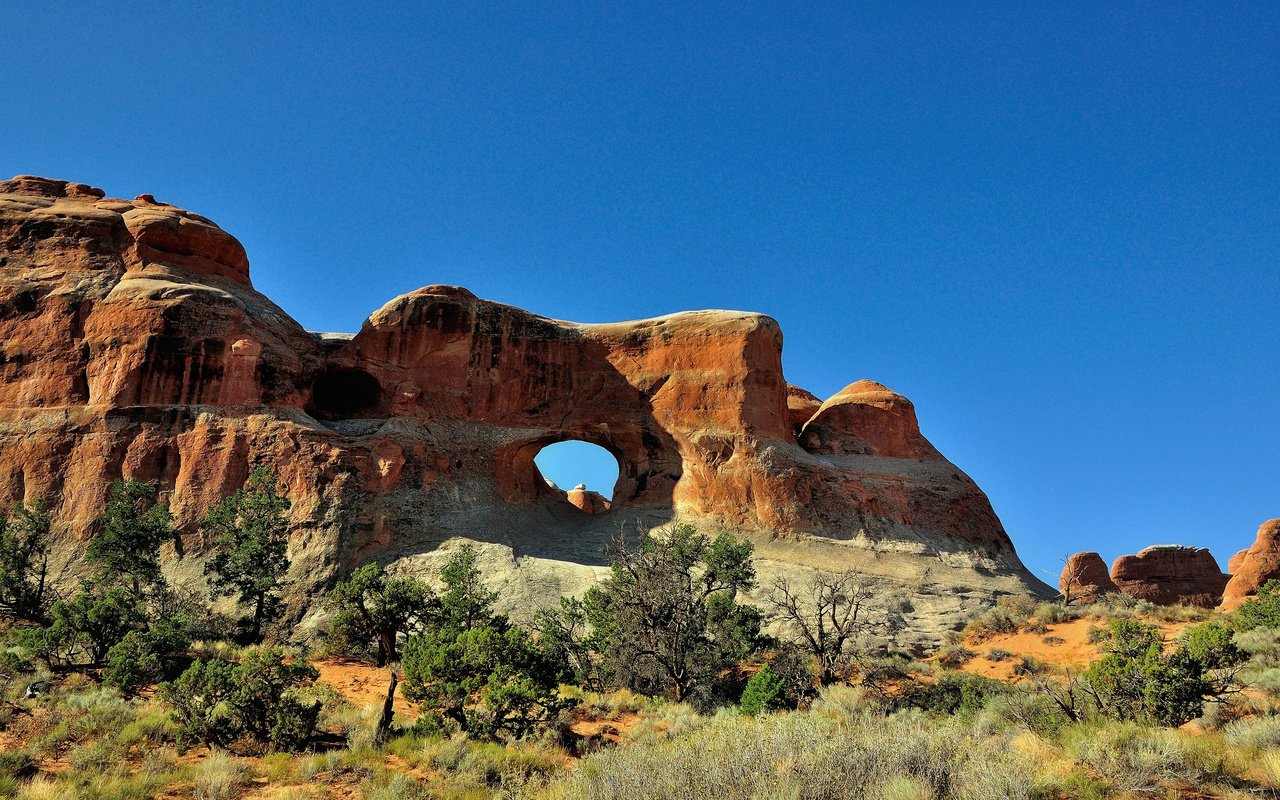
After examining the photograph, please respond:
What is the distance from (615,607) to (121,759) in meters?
12.6

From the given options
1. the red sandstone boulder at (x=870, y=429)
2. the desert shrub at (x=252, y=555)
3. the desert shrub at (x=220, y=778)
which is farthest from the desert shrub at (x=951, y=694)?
the red sandstone boulder at (x=870, y=429)

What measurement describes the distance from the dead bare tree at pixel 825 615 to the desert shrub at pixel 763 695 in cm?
364

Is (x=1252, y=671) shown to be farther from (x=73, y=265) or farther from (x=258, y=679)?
(x=73, y=265)

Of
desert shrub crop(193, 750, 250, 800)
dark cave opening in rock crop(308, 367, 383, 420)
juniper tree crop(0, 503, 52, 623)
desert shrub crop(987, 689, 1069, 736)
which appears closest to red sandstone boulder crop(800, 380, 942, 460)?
dark cave opening in rock crop(308, 367, 383, 420)

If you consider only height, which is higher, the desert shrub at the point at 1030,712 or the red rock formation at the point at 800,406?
the red rock formation at the point at 800,406

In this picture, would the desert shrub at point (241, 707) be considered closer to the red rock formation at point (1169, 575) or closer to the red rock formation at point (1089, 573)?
the red rock formation at point (1089, 573)

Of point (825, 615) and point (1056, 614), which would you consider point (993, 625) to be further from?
point (825, 615)

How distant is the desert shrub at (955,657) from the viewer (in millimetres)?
25656

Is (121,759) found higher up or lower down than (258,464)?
lower down

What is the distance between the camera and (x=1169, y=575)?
5156 cm

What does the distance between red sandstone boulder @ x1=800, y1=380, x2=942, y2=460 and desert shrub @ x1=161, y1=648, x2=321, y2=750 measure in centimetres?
3397

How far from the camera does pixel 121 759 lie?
1191cm

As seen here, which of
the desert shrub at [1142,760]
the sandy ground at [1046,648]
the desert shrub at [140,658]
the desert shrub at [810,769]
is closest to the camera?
the desert shrub at [810,769]

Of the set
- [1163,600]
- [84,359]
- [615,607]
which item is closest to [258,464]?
[84,359]
